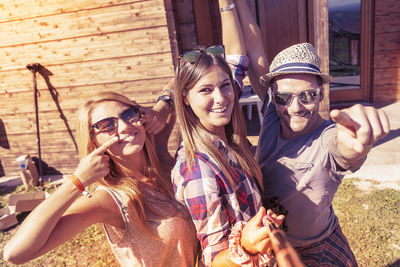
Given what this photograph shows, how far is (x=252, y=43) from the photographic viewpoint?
6.88ft

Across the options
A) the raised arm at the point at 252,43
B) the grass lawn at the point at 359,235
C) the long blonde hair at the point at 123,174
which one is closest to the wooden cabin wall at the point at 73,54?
the grass lawn at the point at 359,235

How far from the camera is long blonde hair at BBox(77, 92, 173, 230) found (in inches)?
63.0

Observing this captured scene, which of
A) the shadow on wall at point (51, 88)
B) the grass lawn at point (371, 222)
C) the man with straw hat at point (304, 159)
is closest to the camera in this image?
the man with straw hat at point (304, 159)

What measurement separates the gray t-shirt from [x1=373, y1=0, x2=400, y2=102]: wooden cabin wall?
20.4 ft

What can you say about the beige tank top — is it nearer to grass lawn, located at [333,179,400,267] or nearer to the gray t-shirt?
the gray t-shirt

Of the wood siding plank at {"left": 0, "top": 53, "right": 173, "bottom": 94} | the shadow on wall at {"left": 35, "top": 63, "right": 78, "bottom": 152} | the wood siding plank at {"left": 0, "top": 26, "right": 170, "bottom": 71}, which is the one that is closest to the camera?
the wood siding plank at {"left": 0, "top": 26, "right": 170, "bottom": 71}

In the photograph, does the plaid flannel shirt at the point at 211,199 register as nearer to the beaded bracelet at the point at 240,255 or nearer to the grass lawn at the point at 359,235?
the beaded bracelet at the point at 240,255

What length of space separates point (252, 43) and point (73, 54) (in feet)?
12.4

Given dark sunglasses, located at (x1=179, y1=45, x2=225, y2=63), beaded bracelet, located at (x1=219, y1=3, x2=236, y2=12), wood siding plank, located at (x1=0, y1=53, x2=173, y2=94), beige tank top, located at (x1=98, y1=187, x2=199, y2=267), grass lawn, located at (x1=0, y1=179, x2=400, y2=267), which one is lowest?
grass lawn, located at (x1=0, y1=179, x2=400, y2=267)

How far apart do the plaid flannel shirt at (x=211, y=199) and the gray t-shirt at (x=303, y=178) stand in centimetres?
33

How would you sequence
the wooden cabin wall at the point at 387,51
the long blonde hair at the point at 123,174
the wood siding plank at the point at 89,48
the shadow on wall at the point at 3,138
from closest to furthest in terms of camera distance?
the long blonde hair at the point at 123,174, the wood siding plank at the point at 89,48, the shadow on wall at the point at 3,138, the wooden cabin wall at the point at 387,51

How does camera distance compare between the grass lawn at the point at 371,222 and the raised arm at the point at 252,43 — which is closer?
the raised arm at the point at 252,43

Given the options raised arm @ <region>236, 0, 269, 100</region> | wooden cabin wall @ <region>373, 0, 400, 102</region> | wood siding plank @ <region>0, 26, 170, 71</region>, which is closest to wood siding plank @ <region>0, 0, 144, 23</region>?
wood siding plank @ <region>0, 26, 170, 71</region>

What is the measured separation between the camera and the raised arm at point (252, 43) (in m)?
2.05
